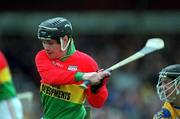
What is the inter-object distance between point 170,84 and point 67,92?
1003 millimetres

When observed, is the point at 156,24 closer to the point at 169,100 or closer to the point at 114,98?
the point at 114,98

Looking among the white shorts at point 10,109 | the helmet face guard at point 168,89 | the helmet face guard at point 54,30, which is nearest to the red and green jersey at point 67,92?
the helmet face guard at point 54,30

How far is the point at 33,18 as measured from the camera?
1791 centimetres

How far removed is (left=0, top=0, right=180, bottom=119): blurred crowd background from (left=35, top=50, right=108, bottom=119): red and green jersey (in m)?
7.67

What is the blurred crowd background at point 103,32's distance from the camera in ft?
52.2

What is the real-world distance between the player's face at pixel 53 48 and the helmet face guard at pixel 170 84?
99 centimetres

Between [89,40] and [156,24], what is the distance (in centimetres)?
153

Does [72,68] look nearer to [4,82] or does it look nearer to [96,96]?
[96,96]

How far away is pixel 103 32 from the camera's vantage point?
59.1 ft

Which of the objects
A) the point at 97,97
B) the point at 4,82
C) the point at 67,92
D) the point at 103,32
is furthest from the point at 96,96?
the point at 103,32

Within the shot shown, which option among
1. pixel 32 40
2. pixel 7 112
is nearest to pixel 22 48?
pixel 32 40

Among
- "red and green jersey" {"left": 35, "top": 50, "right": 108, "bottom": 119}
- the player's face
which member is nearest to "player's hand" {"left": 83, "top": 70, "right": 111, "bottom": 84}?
"red and green jersey" {"left": 35, "top": 50, "right": 108, "bottom": 119}

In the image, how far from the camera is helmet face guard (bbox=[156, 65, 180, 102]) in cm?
722

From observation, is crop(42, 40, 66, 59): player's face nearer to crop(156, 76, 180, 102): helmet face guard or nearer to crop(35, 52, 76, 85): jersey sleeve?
crop(35, 52, 76, 85): jersey sleeve
